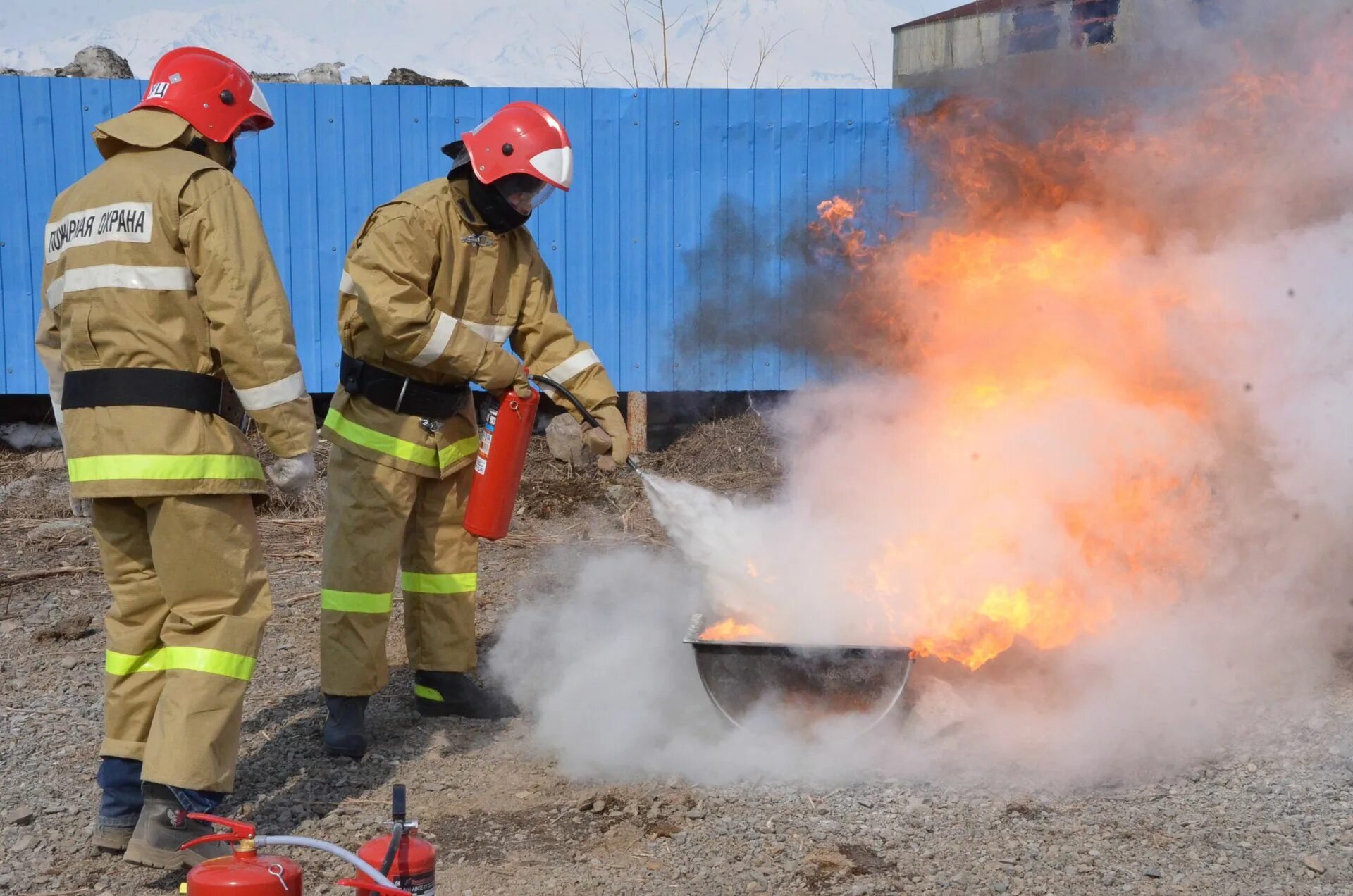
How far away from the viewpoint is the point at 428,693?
4.77 meters

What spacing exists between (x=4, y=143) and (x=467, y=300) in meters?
5.76

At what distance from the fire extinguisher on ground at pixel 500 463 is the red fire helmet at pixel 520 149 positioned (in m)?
0.81

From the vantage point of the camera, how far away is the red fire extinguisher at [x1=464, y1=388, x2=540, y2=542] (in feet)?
14.4

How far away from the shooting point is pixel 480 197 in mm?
4398

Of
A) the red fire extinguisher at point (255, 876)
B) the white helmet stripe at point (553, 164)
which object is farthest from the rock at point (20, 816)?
the white helmet stripe at point (553, 164)

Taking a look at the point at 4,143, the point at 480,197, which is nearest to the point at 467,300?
the point at 480,197

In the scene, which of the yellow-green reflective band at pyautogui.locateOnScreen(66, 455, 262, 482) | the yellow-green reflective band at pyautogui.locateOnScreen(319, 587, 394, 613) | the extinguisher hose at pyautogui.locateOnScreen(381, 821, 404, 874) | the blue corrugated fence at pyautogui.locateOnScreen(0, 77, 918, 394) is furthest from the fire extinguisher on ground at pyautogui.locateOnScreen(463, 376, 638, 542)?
the blue corrugated fence at pyautogui.locateOnScreen(0, 77, 918, 394)

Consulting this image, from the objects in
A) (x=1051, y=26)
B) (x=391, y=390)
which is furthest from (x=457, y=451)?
(x=1051, y=26)

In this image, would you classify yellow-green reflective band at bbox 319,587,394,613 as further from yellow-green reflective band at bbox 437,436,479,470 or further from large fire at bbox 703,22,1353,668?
large fire at bbox 703,22,1353,668

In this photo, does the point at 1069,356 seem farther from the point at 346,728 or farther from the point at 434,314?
the point at 346,728

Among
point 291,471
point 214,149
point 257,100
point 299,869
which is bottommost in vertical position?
point 299,869

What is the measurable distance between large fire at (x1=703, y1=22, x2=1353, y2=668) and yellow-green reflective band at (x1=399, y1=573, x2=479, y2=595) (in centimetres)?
104

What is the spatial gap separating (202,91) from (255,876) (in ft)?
7.57

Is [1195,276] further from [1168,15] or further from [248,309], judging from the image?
[248,309]
